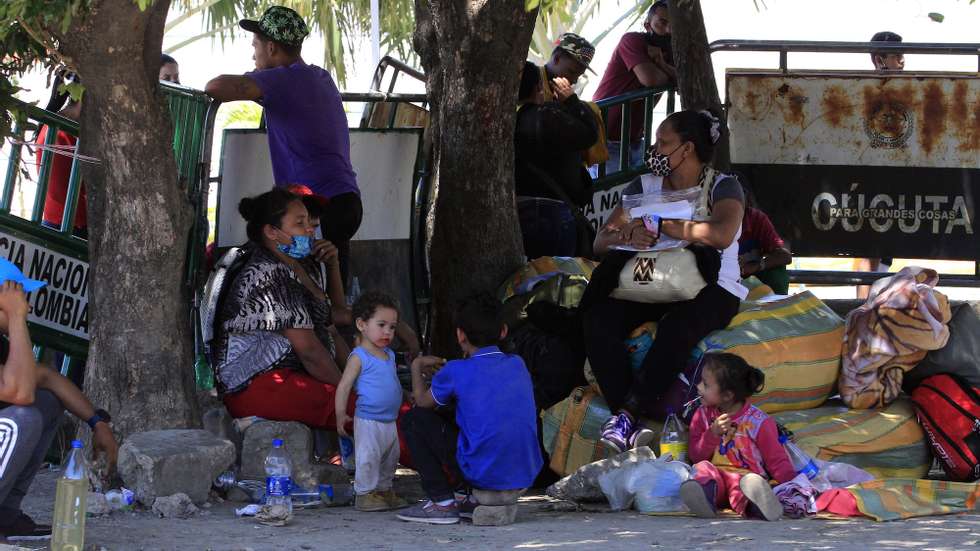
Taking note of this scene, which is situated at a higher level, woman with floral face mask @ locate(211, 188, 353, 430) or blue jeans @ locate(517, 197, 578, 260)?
blue jeans @ locate(517, 197, 578, 260)

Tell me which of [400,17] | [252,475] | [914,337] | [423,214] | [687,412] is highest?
[400,17]

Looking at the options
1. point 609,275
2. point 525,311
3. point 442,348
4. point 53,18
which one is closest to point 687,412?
point 609,275

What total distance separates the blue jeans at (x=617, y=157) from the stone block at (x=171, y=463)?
4094 millimetres

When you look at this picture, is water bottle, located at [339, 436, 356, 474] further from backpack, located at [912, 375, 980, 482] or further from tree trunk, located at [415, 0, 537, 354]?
backpack, located at [912, 375, 980, 482]

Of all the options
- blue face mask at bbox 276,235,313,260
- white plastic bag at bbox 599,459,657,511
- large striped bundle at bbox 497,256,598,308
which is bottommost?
A: white plastic bag at bbox 599,459,657,511

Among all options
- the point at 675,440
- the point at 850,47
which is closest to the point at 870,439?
the point at 675,440

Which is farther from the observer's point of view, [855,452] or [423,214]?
[423,214]

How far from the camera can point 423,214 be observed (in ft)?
26.8

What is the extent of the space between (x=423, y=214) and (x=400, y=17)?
42.5 ft

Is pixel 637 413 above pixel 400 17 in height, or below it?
below

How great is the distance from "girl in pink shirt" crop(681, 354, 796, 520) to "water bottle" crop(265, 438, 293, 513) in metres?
1.60

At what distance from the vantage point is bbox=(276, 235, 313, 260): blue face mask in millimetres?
6633

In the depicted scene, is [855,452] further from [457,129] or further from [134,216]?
[134,216]

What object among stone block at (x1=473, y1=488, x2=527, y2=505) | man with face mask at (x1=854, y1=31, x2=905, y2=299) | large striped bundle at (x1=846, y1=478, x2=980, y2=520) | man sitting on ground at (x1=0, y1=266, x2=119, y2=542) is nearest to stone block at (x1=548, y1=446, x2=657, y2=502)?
stone block at (x1=473, y1=488, x2=527, y2=505)
